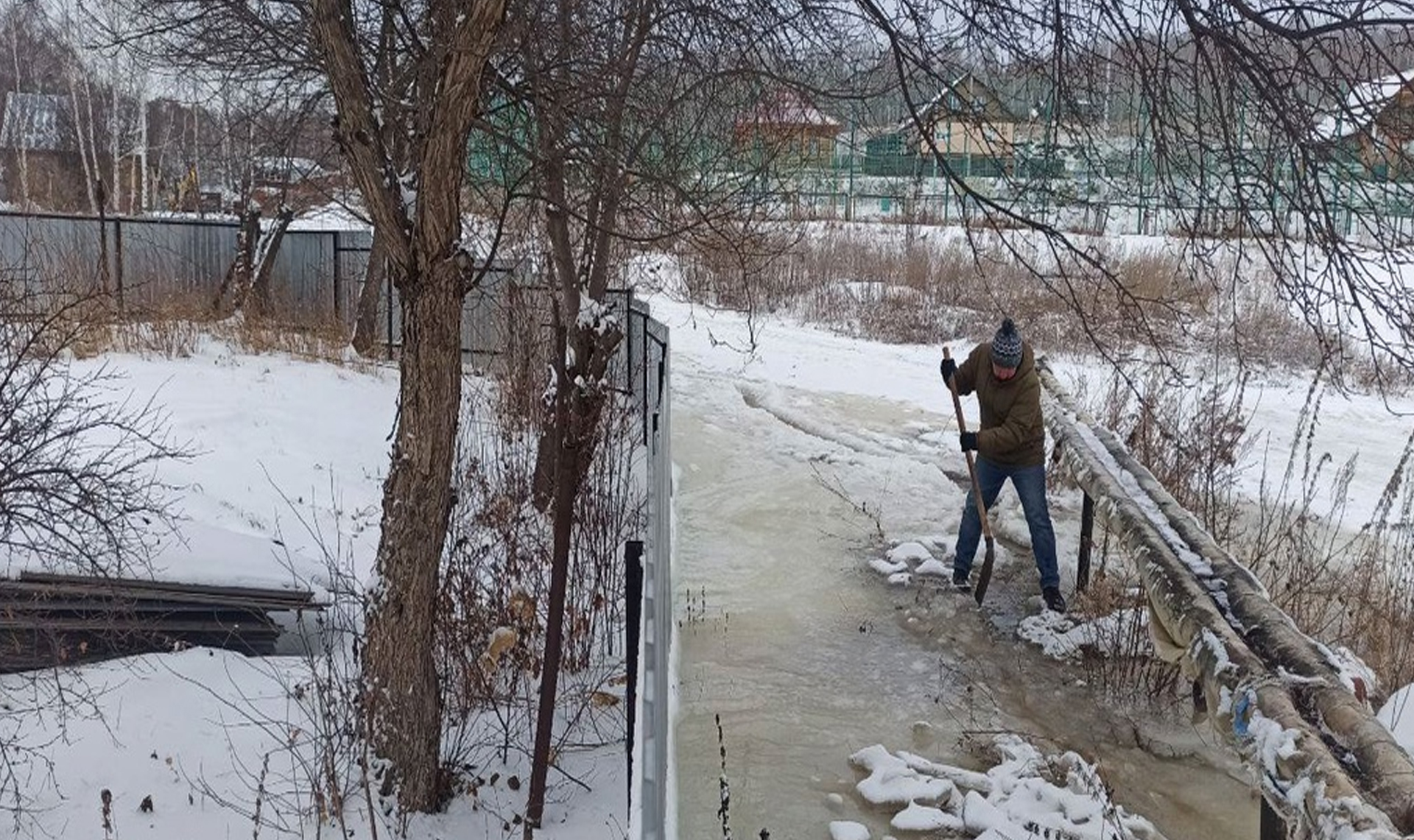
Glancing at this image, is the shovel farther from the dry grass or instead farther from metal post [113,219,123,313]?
metal post [113,219,123,313]

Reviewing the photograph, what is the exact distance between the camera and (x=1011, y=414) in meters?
7.48

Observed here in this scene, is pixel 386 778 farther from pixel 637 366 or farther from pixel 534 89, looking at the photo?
pixel 637 366

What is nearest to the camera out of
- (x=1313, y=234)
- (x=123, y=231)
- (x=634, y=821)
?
Answer: (x=634, y=821)

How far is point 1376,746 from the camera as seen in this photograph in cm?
297

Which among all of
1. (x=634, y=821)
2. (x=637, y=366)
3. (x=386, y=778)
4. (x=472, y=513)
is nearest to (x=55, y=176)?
(x=637, y=366)

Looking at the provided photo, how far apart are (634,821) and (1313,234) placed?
342 cm

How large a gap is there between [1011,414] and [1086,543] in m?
1.04

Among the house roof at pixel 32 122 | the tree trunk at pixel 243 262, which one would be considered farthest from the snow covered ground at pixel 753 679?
the house roof at pixel 32 122

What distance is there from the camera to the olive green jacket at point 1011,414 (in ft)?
24.5

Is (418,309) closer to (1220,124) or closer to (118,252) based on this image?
(1220,124)

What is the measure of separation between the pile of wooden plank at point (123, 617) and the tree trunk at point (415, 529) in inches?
86.1

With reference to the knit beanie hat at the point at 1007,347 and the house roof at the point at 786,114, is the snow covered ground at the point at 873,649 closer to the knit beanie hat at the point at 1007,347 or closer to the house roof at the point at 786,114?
the knit beanie hat at the point at 1007,347

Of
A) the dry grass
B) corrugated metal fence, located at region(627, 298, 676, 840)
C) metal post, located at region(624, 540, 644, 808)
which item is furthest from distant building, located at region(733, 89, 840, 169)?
the dry grass

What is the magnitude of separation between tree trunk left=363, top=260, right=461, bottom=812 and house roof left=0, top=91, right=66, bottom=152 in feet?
107
